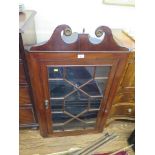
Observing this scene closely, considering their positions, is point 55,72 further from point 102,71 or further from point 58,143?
point 58,143

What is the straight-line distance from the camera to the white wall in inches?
69.9

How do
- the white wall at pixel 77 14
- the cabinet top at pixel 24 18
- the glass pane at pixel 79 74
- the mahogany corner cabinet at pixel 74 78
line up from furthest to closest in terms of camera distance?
the white wall at pixel 77 14
the glass pane at pixel 79 74
the mahogany corner cabinet at pixel 74 78
the cabinet top at pixel 24 18

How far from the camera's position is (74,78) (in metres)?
1.56

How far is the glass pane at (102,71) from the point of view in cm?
→ 153

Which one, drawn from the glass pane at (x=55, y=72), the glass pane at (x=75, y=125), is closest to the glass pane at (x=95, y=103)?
the glass pane at (x=75, y=125)

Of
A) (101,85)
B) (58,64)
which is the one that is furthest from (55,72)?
(101,85)

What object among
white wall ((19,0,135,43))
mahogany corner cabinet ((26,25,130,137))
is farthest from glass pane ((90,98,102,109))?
white wall ((19,0,135,43))

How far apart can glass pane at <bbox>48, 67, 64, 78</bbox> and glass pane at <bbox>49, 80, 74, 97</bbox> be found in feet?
0.15

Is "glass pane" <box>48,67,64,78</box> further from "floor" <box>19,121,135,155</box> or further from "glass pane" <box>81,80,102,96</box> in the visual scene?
"floor" <box>19,121,135,155</box>

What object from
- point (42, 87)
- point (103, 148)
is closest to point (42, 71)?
point (42, 87)

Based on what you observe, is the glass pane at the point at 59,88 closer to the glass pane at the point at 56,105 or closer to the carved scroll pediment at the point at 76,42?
the glass pane at the point at 56,105

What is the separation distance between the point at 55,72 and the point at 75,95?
0.26 m
